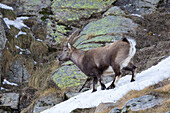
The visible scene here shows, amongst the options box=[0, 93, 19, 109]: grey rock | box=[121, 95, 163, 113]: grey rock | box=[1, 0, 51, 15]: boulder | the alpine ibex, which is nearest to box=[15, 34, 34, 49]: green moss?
box=[1, 0, 51, 15]: boulder

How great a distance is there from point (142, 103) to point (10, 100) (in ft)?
35.7

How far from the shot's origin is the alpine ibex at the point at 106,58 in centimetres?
931

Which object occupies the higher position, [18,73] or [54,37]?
[54,37]

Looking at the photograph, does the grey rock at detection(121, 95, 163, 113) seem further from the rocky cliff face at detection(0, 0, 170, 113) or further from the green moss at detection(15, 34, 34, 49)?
the green moss at detection(15, 34, 34, 49)

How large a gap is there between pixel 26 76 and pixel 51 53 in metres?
2.84

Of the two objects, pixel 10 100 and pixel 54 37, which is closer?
pixel 10 100

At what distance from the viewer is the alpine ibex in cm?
931

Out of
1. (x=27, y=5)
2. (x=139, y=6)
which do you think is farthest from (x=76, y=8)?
(x=139, y=6)

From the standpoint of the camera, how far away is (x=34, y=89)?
16.1 metres

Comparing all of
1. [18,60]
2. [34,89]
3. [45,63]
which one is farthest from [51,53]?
[34,89]

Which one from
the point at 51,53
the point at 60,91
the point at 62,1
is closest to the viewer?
the point at 60,91

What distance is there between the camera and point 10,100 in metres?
15.3

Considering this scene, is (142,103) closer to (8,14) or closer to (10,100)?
(10,100)

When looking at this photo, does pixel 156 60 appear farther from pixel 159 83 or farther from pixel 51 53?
pixel 51 53
